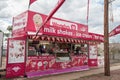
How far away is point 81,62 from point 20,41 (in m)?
6.50

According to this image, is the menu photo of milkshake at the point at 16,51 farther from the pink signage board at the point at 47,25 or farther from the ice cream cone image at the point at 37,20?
the ice cream cone image at the point at 37,20

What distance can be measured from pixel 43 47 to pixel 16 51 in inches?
98.7

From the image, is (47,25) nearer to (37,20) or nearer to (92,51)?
(37,20)

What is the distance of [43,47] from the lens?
14828 millimetres

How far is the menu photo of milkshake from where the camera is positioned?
41.0 ft

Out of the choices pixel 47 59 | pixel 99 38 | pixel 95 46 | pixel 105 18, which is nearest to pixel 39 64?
pixel 47 59

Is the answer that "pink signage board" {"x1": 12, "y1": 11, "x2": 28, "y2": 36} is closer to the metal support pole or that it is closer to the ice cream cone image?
the ice cream cone image

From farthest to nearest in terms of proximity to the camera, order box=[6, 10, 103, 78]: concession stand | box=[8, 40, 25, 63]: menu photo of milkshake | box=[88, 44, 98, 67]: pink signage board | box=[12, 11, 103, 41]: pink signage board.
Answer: box=[88, 44, 98, 67]: pink signage board
box=[12, 11, 103, 41]: pink signage board
box=[6, 10, 103, 78]: concession stand
box=[8, 40, 25, 63]: menu photo of milkshake

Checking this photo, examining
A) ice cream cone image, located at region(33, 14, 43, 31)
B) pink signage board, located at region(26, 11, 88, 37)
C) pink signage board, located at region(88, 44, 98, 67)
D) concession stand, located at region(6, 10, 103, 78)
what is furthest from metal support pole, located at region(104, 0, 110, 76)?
pink signage board, located at region(88, 44, 98, 67)

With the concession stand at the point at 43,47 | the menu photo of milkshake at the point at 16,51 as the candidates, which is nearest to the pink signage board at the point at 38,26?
the concession stand at the point at 43,47

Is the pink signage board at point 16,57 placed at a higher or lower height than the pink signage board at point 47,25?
lower

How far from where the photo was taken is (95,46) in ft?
66.3

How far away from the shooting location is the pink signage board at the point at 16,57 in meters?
12.3

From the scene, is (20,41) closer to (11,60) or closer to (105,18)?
(11,60)
